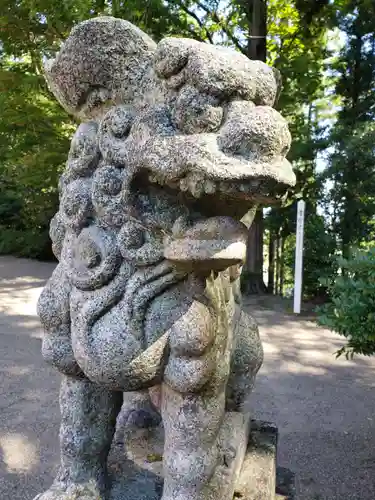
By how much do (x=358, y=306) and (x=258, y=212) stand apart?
13.7ft

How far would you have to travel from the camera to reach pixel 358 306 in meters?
2.31

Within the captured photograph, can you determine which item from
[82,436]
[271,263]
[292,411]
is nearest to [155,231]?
[82,436]

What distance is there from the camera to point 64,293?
123 centimetres

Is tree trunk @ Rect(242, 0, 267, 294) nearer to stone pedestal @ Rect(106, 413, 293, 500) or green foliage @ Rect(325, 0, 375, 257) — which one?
green foliage @ Rect(325, 0, 375, 257)

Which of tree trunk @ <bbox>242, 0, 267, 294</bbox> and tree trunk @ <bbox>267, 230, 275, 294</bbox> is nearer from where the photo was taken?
tree trunk @ <bbox>242, 0, 267, 294</bbox>

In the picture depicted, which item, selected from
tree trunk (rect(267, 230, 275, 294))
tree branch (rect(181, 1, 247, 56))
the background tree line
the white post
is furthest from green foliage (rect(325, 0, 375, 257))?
tree branch (rect(181, 1, 247, 56))

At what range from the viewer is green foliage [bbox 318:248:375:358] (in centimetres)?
231

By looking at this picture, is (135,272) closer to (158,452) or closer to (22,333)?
(158,452)

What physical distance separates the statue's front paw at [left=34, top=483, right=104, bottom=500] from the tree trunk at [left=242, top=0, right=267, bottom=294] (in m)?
5.04

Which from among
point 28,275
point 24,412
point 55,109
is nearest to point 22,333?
point 24,412

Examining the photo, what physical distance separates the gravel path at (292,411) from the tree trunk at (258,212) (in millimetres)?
1435

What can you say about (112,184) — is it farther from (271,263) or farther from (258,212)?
(271,263)

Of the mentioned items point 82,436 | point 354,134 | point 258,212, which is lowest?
point 82,436

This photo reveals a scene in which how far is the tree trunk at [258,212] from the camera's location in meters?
6.38
